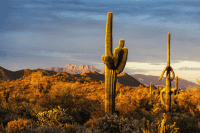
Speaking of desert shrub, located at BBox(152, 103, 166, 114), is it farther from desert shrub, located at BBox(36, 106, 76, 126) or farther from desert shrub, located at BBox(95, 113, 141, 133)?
desert shrub, located at BBox(36, 106, 76, 126)

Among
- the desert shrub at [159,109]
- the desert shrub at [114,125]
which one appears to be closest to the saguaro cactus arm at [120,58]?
the desert shrub at [114,125]

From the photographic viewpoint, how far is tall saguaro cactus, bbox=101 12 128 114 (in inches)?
420

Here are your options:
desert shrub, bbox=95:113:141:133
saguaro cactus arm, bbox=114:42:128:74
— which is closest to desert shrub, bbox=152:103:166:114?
saguaro cactus arm, bbox=114:42:128:74

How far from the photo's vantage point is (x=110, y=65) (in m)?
→ 10.6

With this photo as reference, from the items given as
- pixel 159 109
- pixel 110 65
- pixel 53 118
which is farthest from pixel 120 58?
pixel 159 109

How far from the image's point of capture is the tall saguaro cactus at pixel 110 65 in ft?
35.0

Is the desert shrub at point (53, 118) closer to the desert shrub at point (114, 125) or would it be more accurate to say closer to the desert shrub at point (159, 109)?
the desert shrub at point (114, 125)

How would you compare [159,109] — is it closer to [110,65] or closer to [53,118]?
[110,65]

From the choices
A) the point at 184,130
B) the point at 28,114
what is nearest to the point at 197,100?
the point at 184,130

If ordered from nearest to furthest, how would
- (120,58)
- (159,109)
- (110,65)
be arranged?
(110,65), (120,58), (159,109)

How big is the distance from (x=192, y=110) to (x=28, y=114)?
14.2 meters

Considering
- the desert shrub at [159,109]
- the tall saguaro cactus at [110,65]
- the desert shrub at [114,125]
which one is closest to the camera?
the desert shrub at [114,125]

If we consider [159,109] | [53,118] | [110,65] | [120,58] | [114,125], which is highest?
[120,58]

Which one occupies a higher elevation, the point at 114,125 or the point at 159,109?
the point at 114,125
